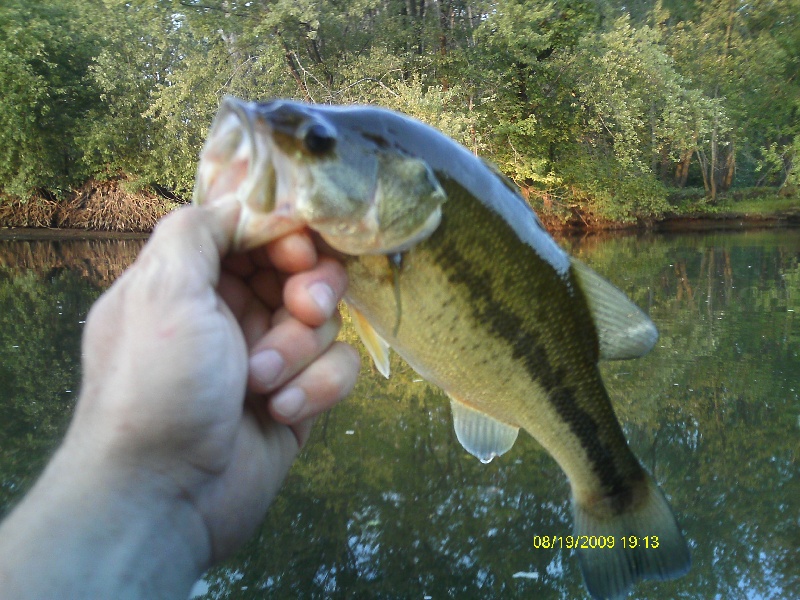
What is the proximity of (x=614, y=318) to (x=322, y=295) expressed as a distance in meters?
0.84

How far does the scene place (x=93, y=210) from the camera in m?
24.2

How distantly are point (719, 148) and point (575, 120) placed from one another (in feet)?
45.1

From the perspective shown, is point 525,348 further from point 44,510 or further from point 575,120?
point 575,120

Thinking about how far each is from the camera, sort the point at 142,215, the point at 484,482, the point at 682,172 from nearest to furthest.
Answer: the point at 484,482, the point at 142,215, the point at 682,172

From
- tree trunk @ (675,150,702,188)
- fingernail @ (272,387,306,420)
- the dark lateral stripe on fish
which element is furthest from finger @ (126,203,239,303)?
tree trunk @ (675,150,702,188)

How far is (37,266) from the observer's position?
1390 cm

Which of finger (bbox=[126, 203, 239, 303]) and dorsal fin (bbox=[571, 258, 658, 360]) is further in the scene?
dorsal fin (bbox=[571, 258, 658, 360])

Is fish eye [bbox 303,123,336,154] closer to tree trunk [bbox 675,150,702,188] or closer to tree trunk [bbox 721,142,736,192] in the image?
tree trunk [bbox 675,150,702,188]

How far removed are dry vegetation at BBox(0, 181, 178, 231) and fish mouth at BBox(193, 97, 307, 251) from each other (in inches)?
877

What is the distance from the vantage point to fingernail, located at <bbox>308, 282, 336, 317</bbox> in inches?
63.7

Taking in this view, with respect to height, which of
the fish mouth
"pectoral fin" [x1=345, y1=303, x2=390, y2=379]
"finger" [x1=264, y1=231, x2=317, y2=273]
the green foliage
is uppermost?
the fish mouth

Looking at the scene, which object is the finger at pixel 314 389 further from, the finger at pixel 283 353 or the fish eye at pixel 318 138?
the fish eye at pixel 318 138
